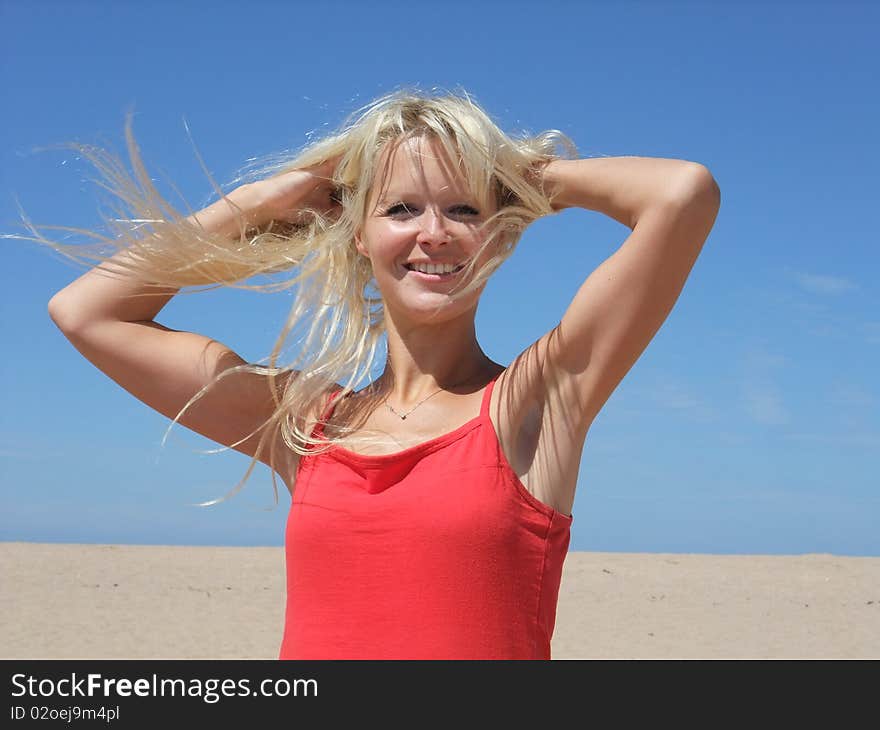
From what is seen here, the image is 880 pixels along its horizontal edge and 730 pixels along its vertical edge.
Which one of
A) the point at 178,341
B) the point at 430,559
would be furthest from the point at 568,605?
the point at 430,559

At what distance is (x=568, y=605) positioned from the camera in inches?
689

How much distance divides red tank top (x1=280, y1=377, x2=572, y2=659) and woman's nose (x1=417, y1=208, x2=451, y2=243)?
46 centimetres

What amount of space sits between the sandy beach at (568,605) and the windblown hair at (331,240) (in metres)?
10.5

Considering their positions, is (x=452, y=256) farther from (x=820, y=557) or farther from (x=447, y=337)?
(x=820, y=557)

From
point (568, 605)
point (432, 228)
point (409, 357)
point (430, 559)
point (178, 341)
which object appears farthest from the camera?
point (568, 605)


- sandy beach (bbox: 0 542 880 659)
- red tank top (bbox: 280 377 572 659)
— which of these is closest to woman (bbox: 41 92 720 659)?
red tank top (bbox: 280 377 572 659)

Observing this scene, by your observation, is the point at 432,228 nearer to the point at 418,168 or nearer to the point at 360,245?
the point at 418,168

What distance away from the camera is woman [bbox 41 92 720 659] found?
91.3 inches

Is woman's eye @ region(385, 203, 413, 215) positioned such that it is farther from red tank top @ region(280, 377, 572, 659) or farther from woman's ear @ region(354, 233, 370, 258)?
red tank top @ region(280, 377, 572, 659)

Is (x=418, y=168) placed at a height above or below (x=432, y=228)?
above

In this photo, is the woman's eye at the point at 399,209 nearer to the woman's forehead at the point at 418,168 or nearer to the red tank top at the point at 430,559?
the woman's forehead at the point at 418,168

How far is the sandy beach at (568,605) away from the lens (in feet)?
45.5

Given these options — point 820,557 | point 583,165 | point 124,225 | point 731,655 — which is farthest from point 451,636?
point 820,557

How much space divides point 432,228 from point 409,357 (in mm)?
378
